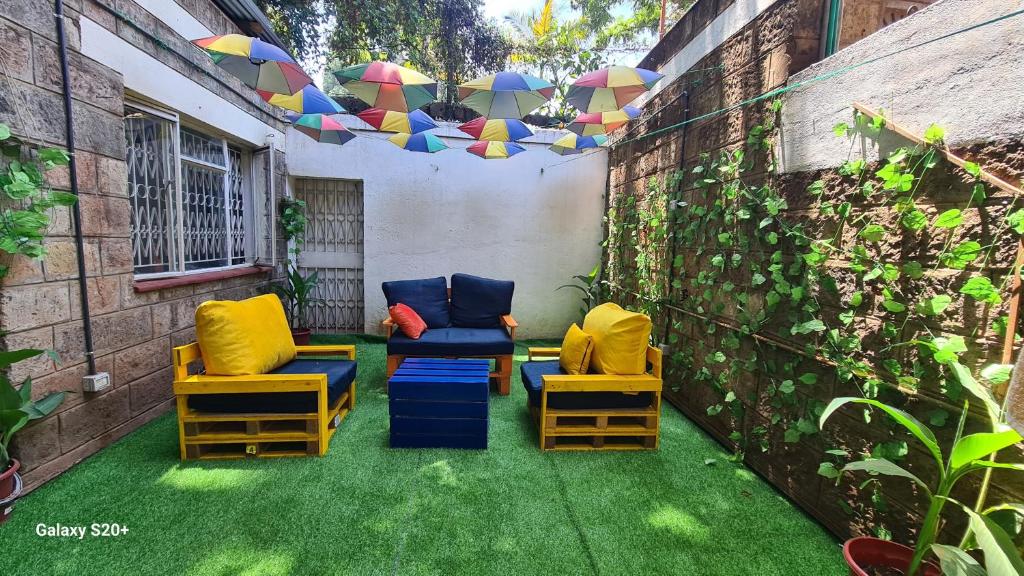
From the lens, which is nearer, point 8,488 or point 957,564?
point 957,564

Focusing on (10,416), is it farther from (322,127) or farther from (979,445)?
(979,445)

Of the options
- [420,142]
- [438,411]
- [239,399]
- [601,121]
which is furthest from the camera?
[420,142]

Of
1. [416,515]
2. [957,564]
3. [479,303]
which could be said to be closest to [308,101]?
[479,303]

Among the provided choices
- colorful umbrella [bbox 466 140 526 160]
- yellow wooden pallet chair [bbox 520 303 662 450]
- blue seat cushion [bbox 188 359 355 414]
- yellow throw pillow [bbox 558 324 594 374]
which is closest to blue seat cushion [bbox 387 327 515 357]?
yellow throw pillow [bbox 558 324 594 374]

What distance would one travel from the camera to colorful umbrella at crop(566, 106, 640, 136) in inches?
154

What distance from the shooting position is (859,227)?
188 cm

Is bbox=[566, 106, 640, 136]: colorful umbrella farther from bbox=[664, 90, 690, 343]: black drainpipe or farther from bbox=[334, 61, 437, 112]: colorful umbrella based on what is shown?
bbox=[334, 61, 437, 112]: colorful umbrella

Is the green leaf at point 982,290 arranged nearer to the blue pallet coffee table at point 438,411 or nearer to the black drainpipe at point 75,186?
the blue pallet coffee table at point 438,411

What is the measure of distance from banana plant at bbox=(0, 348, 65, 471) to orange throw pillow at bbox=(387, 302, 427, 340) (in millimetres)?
2135

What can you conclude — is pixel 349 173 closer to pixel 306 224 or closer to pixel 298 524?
pixel 306 224

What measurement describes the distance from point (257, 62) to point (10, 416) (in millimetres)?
2490

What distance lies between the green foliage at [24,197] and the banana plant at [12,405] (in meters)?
0.39

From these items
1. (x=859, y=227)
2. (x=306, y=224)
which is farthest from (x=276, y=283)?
(x=859, y=227)

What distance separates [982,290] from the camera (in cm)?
140
